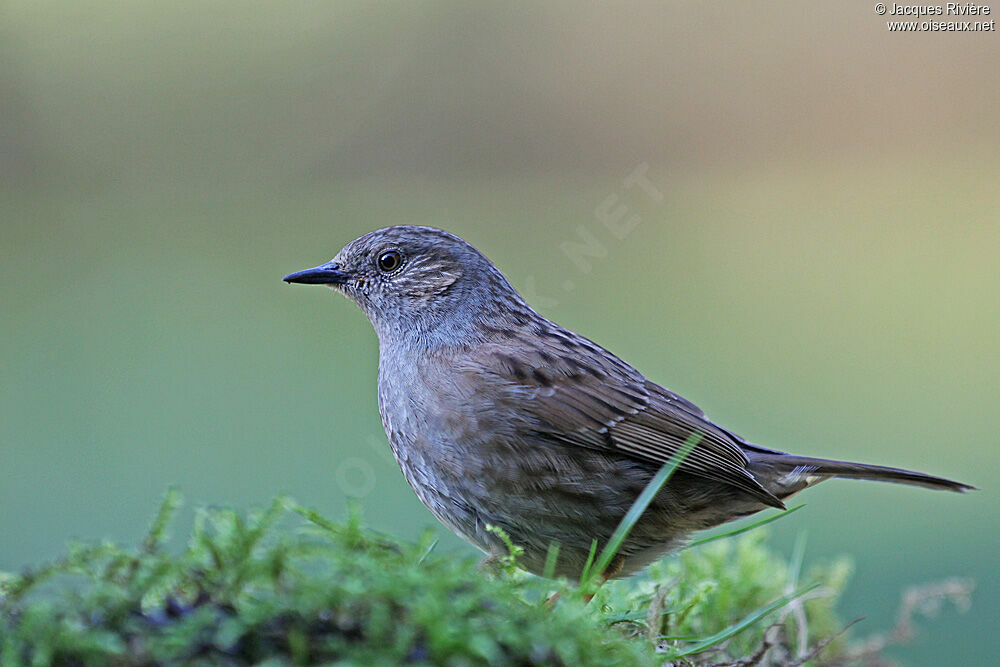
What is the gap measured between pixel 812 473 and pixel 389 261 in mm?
2209

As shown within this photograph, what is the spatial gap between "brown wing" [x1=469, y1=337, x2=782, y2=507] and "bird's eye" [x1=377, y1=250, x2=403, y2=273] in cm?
75

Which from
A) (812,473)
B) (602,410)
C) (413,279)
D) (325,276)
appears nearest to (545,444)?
(602,410)

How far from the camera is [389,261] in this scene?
4688mm

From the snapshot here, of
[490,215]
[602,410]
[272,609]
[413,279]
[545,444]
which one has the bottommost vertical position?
[272,609]

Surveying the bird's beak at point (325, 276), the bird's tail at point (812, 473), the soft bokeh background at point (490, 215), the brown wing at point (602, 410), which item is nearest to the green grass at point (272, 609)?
the brown wing at point (602, 410)

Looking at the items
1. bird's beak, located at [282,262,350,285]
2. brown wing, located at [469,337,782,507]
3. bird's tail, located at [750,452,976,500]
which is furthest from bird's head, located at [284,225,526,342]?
bird's tail, located at [750,452,976,500]

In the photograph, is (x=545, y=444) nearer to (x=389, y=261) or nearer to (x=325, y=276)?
(x=389, y=261)

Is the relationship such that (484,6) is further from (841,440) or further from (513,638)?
(513,638)

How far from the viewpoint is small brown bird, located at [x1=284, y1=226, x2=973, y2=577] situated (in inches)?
148

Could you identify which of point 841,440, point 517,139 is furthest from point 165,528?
point 517,139

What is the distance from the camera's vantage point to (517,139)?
1249cm

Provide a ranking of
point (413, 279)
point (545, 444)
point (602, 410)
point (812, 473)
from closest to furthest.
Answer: point (545, 444), point (602, 410), point (812, 473), point (413, 279)

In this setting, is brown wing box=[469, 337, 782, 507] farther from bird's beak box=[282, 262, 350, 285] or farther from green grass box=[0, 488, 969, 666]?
green grass box=[0, 488, 969, 666]

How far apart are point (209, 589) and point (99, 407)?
7.63 metres
